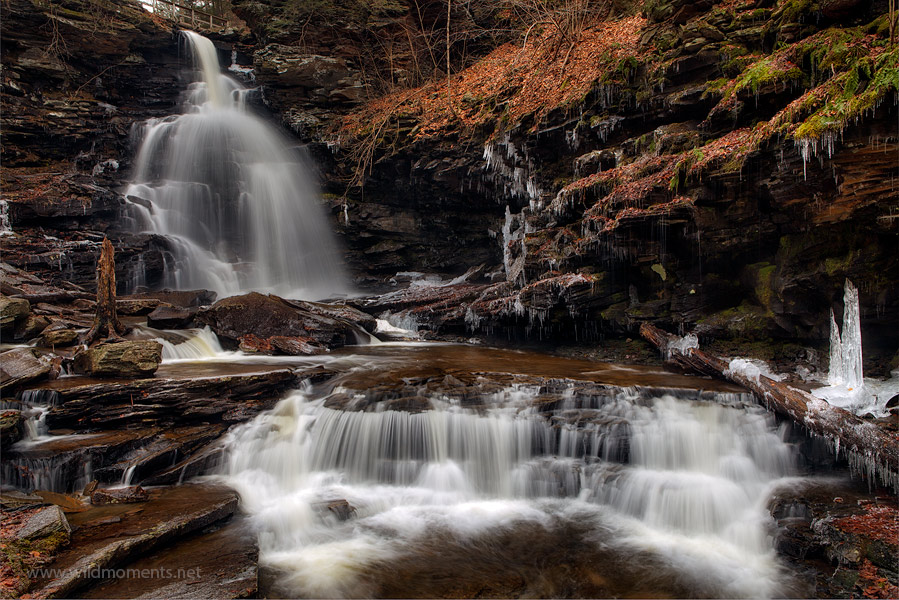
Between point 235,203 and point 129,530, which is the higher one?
point 235,203

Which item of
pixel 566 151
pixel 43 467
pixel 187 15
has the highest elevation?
pixel 187 15

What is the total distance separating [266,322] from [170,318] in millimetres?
2021

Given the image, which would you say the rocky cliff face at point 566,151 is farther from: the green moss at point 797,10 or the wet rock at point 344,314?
the wet rock at point 344,314

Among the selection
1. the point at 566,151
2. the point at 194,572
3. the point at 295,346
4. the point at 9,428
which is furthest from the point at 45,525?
the point at 566,151

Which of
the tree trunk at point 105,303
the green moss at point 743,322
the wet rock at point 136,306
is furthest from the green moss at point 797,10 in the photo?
the wet rock at point 136,306

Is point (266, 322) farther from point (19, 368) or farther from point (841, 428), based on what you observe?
point (841, 428)

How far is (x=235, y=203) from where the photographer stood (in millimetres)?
17359

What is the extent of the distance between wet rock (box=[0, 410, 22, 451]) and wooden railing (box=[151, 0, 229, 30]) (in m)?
23.3

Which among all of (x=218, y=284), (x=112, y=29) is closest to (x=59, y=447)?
(x=218, y=284)

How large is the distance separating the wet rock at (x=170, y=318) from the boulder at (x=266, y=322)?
0.83ft

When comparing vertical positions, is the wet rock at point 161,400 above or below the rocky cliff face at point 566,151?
below

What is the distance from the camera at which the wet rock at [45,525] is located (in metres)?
3.64

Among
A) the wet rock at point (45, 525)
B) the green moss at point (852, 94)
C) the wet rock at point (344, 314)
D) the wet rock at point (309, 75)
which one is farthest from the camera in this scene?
the wet rock at point (309, 75)

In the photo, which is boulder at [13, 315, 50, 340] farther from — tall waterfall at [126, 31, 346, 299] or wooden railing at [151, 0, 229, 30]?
wooden railing at [151, 0, 229, 30]
